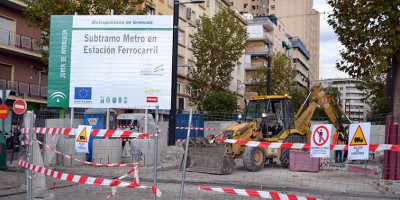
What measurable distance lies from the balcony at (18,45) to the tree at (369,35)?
70.3 ft

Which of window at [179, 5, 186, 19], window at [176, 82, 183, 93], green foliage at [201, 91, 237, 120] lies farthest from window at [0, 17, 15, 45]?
window at [179, 5, 186, 19]

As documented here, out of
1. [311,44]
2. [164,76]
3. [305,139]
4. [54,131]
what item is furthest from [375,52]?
[311,44]

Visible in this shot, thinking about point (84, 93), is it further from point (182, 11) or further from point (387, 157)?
point (182, 11)

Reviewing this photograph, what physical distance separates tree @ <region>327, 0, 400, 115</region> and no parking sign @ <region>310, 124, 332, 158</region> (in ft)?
21.3

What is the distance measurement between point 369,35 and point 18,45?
24.6m

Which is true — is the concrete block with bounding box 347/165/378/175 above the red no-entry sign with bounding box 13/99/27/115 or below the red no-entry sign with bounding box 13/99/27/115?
below

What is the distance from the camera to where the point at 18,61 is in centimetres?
3177

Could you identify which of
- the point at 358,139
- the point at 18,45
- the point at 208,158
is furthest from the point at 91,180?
the point at 18,45

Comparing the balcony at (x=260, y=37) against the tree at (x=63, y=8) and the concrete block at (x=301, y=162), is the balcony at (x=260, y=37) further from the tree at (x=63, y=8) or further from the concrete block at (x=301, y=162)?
the concrete block at (x=301, y=162)

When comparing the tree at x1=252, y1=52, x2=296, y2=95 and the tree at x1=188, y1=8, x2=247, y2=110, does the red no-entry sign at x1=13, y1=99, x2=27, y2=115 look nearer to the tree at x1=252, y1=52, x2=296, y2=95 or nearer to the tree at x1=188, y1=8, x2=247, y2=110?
the tree at x1=188, y1=8, x2=247, y2=110

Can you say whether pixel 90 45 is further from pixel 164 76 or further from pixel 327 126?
pixel 327 126

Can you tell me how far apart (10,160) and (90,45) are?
16.8 feet

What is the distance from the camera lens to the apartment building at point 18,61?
98.4 ft

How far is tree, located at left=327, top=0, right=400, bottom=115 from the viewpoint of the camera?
486 inches
